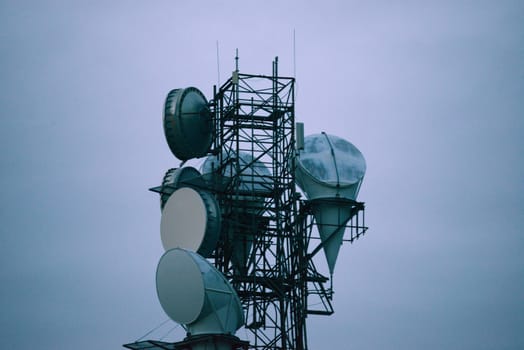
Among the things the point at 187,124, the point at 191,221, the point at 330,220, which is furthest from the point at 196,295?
the point at 187,124

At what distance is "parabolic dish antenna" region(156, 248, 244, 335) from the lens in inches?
2351

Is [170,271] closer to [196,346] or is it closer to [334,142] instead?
[196,346]

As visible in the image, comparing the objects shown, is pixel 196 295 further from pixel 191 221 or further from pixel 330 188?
A: pixel 330 188

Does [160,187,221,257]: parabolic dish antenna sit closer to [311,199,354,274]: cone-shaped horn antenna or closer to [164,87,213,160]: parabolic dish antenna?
[164,87,213,160]: parabolic dish antenna

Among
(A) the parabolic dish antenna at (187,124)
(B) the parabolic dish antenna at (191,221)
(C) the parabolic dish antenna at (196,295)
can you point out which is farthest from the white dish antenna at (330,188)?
→ (C) the parabolic dish antenna at (196,295)

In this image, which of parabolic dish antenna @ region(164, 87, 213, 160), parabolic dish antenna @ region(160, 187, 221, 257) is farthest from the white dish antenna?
parabolic dish antenna @ region(160, 187, 221, 257)

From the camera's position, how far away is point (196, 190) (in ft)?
214

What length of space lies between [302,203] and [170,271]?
35.2 feet

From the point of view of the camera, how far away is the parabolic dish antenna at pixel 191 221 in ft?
212

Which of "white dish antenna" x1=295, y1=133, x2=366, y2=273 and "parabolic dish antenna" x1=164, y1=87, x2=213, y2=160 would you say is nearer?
"white dish antenna" x1=295, y1=133, x2=366, y2=273

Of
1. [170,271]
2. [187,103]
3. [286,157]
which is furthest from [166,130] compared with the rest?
[170,271]

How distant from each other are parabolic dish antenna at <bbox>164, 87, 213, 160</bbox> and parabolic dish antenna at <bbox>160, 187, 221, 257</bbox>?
3.83 m

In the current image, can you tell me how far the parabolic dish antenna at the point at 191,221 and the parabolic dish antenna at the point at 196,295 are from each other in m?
3.89

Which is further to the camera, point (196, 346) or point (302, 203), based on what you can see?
point (302, 203)
